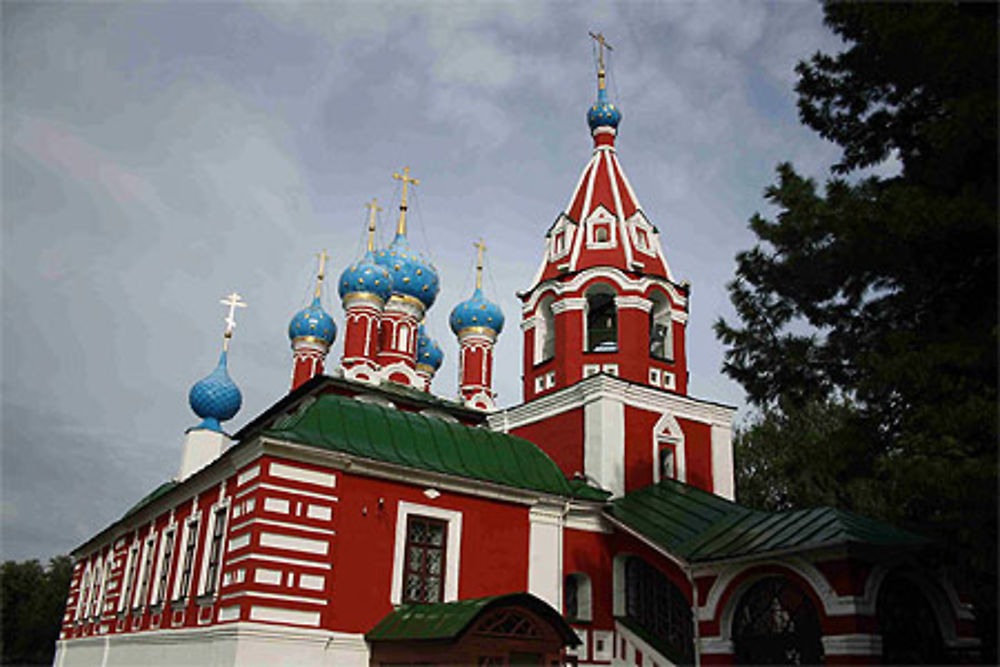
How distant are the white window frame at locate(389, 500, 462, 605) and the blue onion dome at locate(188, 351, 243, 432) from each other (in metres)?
14.3

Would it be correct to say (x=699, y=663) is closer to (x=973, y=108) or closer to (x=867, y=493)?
(x=973, y=108)

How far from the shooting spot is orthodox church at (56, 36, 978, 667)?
11.4 metres

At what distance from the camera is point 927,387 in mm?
8164

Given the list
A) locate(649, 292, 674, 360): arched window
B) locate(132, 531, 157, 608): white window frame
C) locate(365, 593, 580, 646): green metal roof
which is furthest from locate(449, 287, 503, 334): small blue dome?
locate(365, 593, 580, 646): green metal roof

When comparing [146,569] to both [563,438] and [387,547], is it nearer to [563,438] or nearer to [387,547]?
[387,547]

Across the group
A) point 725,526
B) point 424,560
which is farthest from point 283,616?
point 725,526

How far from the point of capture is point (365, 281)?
26922 mm

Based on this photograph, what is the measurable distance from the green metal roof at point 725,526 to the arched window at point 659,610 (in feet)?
3.41

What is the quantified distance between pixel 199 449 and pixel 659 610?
1593 centimetres

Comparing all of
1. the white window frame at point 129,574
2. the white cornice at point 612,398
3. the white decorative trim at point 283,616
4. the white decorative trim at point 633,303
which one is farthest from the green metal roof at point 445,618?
the white decorative trim at point 633,303

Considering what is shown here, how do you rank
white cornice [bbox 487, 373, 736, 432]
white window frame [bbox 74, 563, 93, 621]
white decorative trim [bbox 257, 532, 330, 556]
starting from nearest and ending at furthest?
1. white decorative trim [bbox 257, 532, 330, 556]
2. white cornice [bbox 487, 373, 736, 432]
3. white window frame [bbox 74, 563, 93, 621]

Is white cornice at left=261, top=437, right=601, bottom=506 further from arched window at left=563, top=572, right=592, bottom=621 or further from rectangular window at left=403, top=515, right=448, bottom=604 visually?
arched window at left=563, top=572, right=592, bottom=621

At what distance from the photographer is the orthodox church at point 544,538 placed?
11.4m

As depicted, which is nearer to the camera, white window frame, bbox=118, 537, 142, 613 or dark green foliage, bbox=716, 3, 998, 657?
dark green foliage, bbox=716, 3, 998, 657
